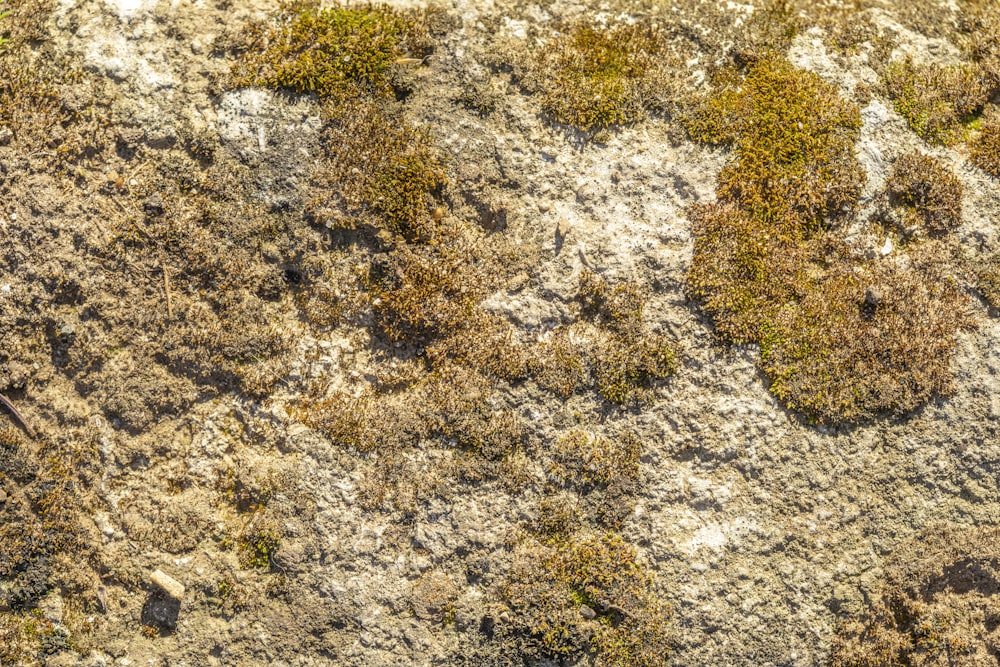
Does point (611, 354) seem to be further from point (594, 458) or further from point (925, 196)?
point (925, 196)

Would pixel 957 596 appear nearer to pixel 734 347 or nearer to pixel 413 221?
pixel 734 347

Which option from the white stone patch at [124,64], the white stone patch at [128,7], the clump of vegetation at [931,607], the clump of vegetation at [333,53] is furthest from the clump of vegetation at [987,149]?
the white stone patch at [128,7]

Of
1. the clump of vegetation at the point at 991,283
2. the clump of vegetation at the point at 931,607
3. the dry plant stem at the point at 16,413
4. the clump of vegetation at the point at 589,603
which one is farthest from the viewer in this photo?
the clump of vegetation at the point at 991,283

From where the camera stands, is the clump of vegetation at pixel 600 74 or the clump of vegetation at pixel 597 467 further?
the clump of vegetation at pixel 600 74

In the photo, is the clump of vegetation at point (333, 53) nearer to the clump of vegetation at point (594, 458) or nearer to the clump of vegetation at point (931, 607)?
the clump of vegetation at point (594, 458)

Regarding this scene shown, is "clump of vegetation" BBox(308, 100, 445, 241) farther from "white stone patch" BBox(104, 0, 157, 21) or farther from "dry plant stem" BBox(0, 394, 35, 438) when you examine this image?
"dry plant stem" BBox(0, 394, 35, 438)

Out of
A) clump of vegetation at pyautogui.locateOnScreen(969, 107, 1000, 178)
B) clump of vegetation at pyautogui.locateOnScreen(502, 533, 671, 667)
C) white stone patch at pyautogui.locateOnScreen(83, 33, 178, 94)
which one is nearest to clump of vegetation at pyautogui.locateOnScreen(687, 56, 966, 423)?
clump of vegetation at pyautogui.locateOnScreen(969, 107, 1000, 178)

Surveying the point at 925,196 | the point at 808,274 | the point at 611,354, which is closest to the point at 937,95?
the point at 925,196
